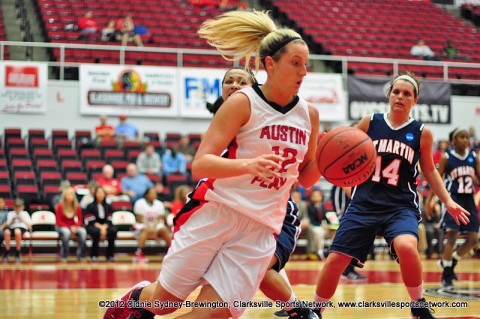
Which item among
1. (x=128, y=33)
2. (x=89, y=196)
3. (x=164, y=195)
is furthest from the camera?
(x=128, y=33)

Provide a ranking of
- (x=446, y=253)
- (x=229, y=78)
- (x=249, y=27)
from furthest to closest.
A: (x=446, y=253)
(x=229, y=78)
(x=249, y=27)

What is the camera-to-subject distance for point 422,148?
5285 millimetres

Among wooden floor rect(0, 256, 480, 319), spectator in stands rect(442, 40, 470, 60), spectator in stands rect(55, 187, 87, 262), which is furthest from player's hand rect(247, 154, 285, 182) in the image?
spectator in stands rect(442, 40, 470, 60)

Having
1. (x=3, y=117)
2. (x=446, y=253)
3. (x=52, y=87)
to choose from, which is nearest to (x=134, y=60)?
(x=52, y=87)

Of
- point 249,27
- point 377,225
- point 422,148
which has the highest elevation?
point 249,27

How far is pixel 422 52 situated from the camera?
764 inches

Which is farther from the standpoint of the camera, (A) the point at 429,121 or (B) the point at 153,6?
(B) the point at 153,6

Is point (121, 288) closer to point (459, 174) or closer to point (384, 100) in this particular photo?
point (459, 174)

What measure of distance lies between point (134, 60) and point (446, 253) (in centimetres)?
1029

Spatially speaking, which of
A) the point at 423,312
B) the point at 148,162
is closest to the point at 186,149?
the point at 148,162

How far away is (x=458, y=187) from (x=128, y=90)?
30.5 ft

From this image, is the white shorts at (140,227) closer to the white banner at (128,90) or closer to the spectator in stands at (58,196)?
the spectator in stands at (58,196)

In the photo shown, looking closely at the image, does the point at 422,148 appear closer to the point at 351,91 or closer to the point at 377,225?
the point at 377,225

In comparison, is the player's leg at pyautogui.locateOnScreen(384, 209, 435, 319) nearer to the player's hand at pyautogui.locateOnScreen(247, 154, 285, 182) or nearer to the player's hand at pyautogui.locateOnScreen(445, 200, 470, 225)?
the player's hand at pyautogui.locateOnScreen(445, 200, 470, 225)
